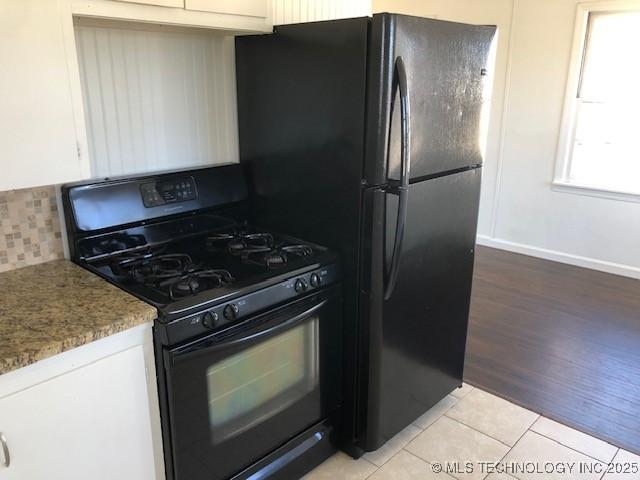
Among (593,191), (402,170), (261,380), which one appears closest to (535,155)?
(593,191)

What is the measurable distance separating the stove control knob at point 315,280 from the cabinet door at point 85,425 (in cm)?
62

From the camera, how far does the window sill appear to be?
13.2 feet

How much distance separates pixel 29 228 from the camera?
1.75 meters

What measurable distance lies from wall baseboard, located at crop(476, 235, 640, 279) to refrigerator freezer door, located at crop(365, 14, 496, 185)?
8.80ft

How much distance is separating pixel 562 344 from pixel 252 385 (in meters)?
2.13

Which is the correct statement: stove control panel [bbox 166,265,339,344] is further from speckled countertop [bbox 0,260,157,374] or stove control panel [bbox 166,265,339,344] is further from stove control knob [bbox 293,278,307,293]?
speckled countertop [bbox 0,260,157,374]

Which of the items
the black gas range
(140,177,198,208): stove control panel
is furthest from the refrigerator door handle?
(140,177,198,208): stove control panel

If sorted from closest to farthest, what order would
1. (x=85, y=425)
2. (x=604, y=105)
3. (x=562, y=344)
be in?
(x=85, y=425), (x=562, y=344), (x=604, y=105)

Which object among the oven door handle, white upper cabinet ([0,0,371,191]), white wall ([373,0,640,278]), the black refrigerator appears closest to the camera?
Result: white upper cabinet ([0,0,371,191])

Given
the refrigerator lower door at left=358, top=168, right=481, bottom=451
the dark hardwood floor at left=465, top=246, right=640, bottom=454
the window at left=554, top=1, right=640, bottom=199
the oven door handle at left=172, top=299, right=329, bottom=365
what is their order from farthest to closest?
the window at left=554, top=1, right=640, bottom=199 → the dark hardwood floor at left=465, top=246, right=640, bottom=454 → the refrigerator lower door at left=358, top=168, right=481, bottom=451 → the oven door handle at left=172, top=299, right=329, bottom=365

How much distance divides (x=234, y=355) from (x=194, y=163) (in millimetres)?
923

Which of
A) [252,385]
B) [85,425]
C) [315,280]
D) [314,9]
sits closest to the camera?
[85,425]

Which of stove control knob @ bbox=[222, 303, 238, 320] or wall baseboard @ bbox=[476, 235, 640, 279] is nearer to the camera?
stove control knob @ bbox=[222, 303, 238, 320]

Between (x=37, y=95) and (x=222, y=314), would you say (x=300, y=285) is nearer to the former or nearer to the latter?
(x=222, y=314)
